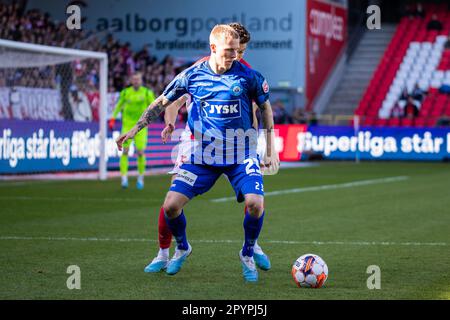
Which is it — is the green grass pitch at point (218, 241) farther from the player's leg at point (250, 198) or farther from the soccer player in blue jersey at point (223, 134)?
the soccer player in blue jersey at point (223, 134)

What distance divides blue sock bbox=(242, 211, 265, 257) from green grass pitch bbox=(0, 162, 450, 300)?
0.71ft

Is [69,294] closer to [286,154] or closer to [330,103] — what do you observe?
[286,154]

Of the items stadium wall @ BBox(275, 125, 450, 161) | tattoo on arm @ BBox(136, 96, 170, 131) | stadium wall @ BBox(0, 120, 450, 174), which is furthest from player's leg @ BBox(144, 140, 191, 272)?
stadium wall @ BBox(275, 125, 450, 161)

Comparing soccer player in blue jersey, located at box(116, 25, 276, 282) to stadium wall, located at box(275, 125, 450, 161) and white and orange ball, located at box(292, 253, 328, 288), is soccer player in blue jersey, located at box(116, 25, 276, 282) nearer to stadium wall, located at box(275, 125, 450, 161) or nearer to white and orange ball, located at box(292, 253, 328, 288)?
white and orange ball, located at box(292, 253, 328, 288)

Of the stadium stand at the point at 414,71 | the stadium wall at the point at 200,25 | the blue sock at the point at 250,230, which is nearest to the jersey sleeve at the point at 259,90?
the blue sock at the point at 250,230

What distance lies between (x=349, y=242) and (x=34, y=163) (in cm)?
1019

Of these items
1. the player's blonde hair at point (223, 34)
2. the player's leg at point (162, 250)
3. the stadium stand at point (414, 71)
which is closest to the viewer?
the player's blonde hair at point (223, 34)

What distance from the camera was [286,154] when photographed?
28484mm

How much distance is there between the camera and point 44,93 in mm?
19391

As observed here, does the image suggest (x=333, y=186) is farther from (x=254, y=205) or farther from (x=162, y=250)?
(x=254, y=205)

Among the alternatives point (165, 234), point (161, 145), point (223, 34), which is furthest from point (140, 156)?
point (223, 34)

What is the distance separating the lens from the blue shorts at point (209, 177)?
7375 mm

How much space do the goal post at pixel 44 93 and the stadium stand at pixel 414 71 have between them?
13574 millimetres

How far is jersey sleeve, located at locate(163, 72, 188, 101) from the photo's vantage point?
746 cm
